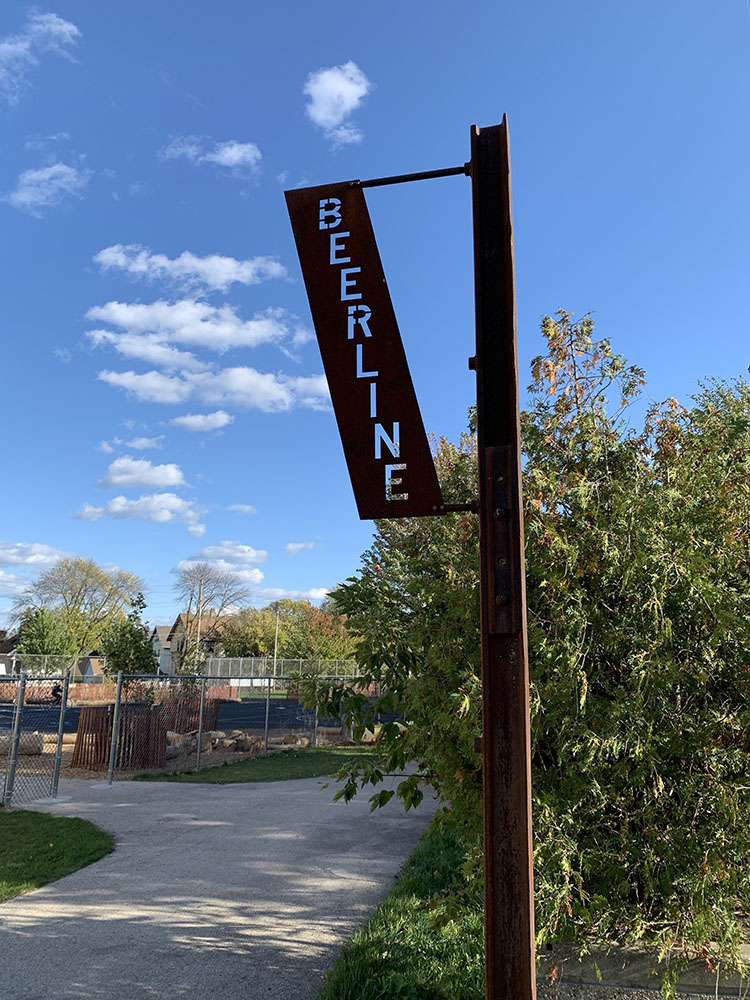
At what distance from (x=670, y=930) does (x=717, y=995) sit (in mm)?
463

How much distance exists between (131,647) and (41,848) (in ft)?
52.2

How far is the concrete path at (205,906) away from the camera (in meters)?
4.52

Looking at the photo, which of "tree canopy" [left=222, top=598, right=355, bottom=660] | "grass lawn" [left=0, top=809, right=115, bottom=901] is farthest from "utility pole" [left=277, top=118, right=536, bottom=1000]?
"tree canopy" [left=222, top=598, right=355, bottom=660]

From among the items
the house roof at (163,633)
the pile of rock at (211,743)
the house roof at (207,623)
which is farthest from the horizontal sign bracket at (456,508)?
the house roof at (163,633)

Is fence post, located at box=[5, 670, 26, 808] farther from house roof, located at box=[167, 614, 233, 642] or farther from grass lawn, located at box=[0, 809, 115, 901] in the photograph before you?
house roof, located at box=[167, 614, 233, 642]

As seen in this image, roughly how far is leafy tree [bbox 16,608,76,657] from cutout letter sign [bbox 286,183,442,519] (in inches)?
1840

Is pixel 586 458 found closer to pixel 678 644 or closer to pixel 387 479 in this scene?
pixel 678 644

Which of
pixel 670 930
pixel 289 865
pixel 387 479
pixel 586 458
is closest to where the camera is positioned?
pixel 387 479

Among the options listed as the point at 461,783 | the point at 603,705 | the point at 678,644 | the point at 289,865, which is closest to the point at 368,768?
the point at 461,783

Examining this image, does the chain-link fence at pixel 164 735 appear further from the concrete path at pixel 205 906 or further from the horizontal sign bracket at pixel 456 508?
the horizontal sign bracket at pixel 456 508

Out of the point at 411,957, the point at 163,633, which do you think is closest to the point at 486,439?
the point at 411,957

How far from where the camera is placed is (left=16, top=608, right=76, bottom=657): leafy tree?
44750mm

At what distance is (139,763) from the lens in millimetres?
14828

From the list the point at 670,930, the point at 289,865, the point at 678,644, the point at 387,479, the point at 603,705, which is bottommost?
the point at 289,865
